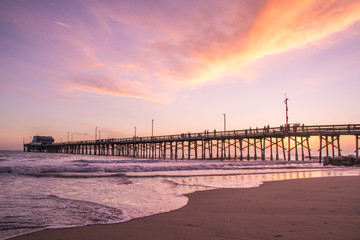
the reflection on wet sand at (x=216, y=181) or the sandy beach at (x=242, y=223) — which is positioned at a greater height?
the sandy beach at (x=242, y=223)

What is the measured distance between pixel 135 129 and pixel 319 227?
96.9m

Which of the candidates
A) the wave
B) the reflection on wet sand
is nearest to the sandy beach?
the reflection on wet sand

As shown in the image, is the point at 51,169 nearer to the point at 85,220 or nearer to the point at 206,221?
the point at 85,220

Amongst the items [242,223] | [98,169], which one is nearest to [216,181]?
[242,223]

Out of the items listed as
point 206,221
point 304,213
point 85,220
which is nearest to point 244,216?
point 206,221

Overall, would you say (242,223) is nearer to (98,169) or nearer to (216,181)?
(216,181)

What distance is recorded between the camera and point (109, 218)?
183 inches

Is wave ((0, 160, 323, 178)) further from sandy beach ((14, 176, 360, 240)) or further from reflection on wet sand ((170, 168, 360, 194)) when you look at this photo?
sandy beach ((14, 176, 360, 240))

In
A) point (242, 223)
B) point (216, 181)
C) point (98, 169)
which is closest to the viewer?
point (242, 223)

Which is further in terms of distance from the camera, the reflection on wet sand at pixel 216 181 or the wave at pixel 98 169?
the wave at pixel 98 169

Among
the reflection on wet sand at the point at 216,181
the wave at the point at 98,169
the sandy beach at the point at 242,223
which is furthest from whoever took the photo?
the wave at the point at 98,169

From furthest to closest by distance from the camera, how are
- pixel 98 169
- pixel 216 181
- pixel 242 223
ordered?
pixel 98 169 < pixel 216 181 < pixel 242 223

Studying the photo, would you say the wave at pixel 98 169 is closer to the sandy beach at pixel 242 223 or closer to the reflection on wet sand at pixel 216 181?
the reflection on wet sand at pixel 216 181

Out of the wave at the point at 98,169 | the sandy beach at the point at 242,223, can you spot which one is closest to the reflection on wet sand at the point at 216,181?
the sandy beach at the point at 242,223
